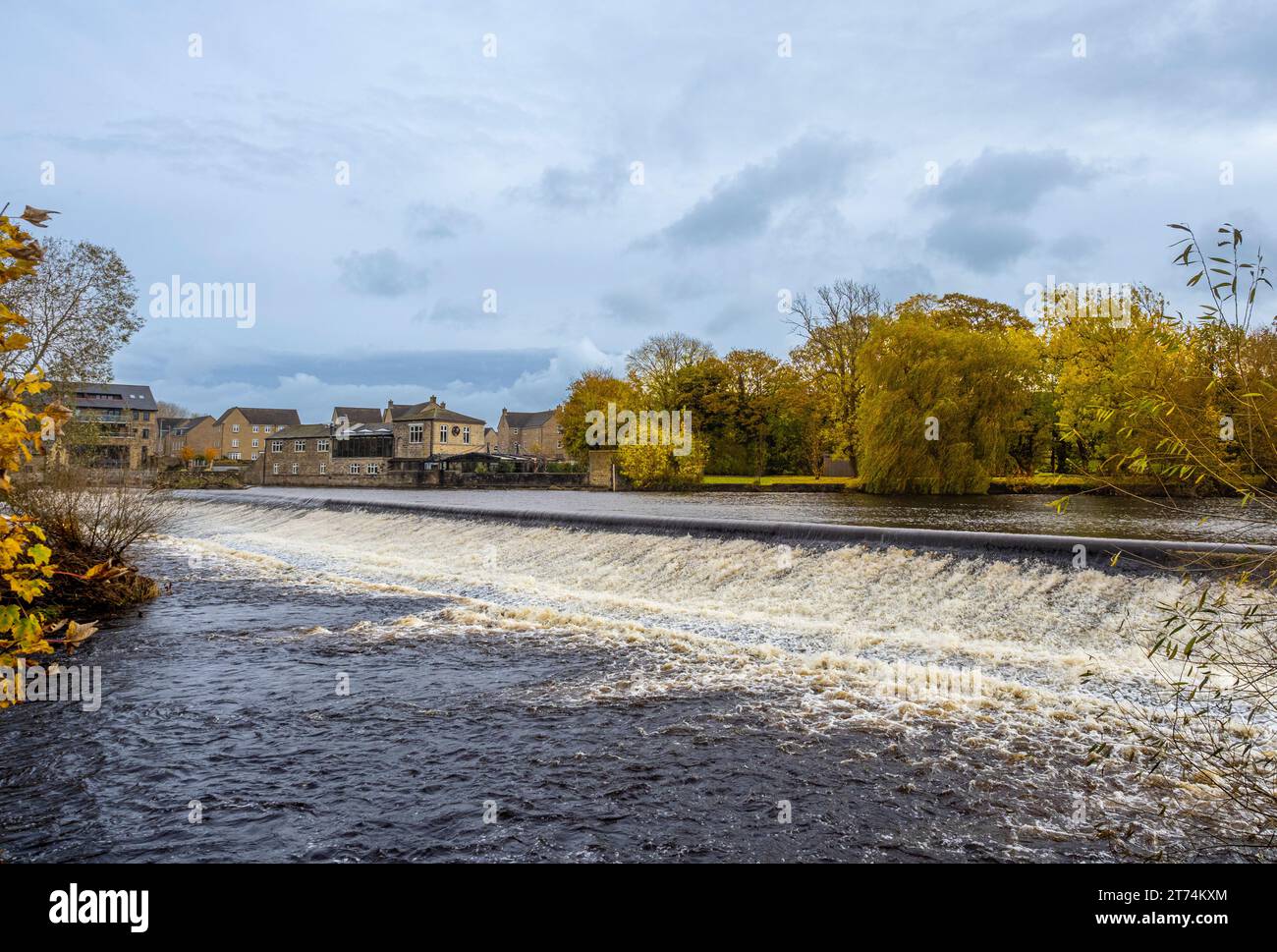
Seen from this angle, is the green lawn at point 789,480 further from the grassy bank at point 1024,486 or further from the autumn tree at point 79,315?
the autumn tree at point 79,315

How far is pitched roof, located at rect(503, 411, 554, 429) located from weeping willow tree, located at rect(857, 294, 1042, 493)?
236ft

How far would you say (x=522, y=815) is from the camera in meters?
4.55

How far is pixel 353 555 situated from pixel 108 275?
39.5 ft

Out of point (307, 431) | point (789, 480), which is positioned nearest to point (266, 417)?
point (307, 431)

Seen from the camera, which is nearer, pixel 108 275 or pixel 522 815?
pixel 522 815

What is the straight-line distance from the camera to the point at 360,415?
92.3 m

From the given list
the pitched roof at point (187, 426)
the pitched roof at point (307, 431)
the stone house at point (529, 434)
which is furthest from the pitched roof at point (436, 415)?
the pitched roof at point (187, 426)

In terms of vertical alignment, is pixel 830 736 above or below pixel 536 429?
below

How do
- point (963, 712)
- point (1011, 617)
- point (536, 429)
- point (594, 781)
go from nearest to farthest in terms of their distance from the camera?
point (594, 781), point (963, 712), point (1011, 617), point (536, 429)

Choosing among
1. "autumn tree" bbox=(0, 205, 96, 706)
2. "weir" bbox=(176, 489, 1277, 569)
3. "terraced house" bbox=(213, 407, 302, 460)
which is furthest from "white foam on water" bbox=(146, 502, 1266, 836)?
"terraced house" bbox=(213, 407, 302, 460)

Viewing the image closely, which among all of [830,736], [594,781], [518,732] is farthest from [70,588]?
[830,736]

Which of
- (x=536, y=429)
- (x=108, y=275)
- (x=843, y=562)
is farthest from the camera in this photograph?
(x=536, y=429)

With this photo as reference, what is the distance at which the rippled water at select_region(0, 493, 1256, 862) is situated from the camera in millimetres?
4332

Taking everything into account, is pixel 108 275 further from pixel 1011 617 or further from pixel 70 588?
pixel 1011 617
